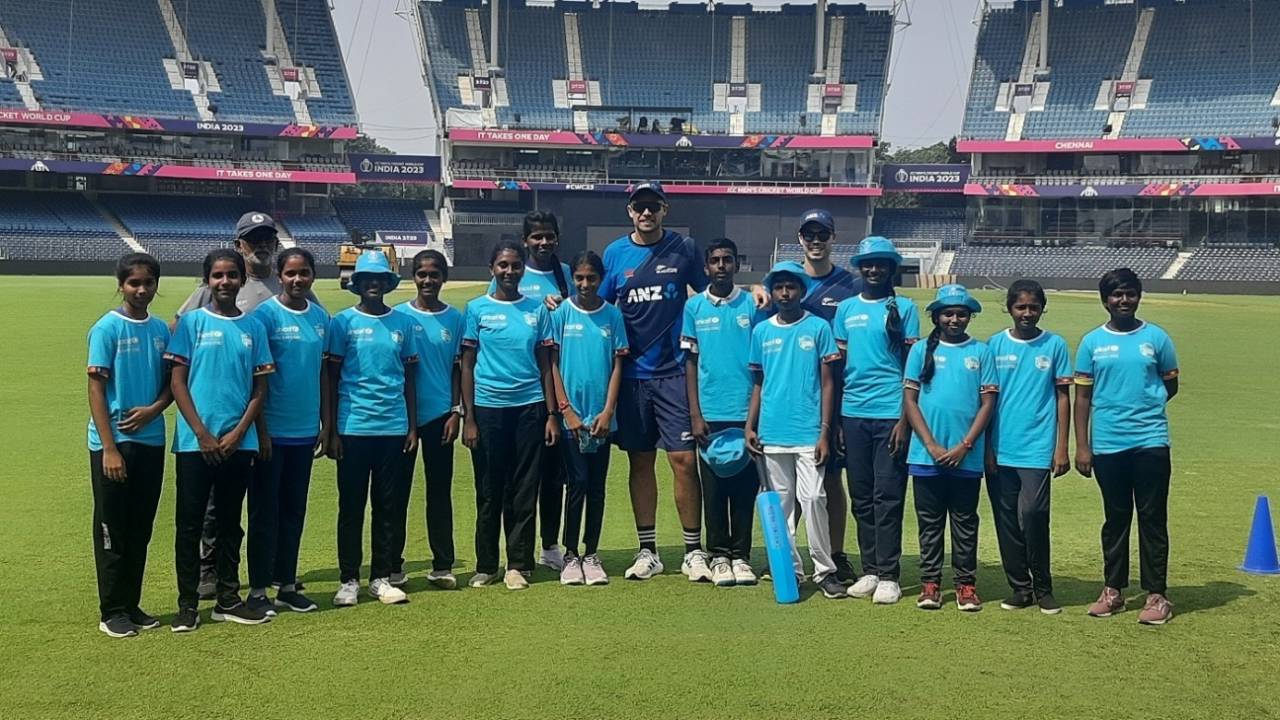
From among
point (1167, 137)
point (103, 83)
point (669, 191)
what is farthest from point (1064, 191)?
point (103, 83)

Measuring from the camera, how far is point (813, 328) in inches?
291

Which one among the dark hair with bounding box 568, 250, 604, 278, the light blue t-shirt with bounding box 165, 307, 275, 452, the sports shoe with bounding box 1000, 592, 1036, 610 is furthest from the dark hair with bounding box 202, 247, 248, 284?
the sports shoe with bounding box 1000, 592, 1036, 610

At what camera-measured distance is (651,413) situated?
7.85 metres

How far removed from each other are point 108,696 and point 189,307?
8.07 feet

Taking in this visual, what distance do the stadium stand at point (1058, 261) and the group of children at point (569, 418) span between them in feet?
182

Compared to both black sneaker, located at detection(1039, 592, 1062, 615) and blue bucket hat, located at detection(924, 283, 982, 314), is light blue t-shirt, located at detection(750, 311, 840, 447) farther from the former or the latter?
black sneaker, located at detection(1039, 592, 1062, 615)

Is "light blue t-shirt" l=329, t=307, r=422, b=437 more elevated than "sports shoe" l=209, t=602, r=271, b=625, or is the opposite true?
"light blue t-shirt" l=329, t=307, r=422, b=437

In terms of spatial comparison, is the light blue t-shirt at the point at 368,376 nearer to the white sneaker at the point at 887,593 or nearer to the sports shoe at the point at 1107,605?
the white sneaker at the point at 887,593

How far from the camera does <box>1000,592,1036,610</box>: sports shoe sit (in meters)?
6.93

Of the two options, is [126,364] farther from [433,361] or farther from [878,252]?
[878,252]

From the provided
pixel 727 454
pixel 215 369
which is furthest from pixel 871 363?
pixel 215 369

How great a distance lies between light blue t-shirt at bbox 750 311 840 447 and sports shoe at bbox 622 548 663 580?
104 cm

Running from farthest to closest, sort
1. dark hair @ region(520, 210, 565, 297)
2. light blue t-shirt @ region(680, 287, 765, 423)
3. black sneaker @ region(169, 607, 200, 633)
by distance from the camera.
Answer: dark hair @ region(520, 210, 565, 297)
light blue t-shirt @ region(680, 287, 765, 423)
black sneaker @ region(169, 607, 200, 633)

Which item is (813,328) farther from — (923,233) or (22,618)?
(923,233)
